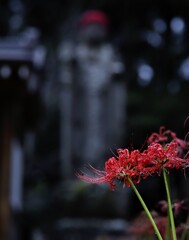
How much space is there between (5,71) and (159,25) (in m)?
7.95

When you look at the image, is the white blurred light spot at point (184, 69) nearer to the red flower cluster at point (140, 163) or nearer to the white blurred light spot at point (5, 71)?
Answer: the white blurred light spot at point (5, 71)

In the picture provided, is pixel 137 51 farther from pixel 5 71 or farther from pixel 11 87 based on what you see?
pixel 5 71

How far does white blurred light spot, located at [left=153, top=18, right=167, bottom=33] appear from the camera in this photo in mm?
11269

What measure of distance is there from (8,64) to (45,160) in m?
8.81

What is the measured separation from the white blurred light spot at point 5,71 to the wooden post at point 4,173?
735 millimetres

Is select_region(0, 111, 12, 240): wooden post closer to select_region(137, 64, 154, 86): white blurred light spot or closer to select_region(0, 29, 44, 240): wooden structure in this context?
select_region(0, 29, 44, 240): wooden structure

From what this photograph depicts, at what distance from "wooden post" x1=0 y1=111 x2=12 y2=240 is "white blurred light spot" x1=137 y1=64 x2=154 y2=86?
7.08 meters

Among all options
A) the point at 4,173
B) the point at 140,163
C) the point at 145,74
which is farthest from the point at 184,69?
the point at 140,163

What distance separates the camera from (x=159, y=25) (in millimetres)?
11438

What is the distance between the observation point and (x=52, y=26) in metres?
11.7

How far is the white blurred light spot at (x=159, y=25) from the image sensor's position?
11269mm

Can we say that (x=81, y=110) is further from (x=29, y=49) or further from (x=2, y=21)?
(x=29, y=49)

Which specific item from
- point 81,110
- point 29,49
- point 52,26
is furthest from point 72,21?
point 29,49

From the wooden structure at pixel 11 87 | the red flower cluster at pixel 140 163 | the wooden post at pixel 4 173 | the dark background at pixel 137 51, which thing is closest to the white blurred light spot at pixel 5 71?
the wooden structure at pixel 11 87
